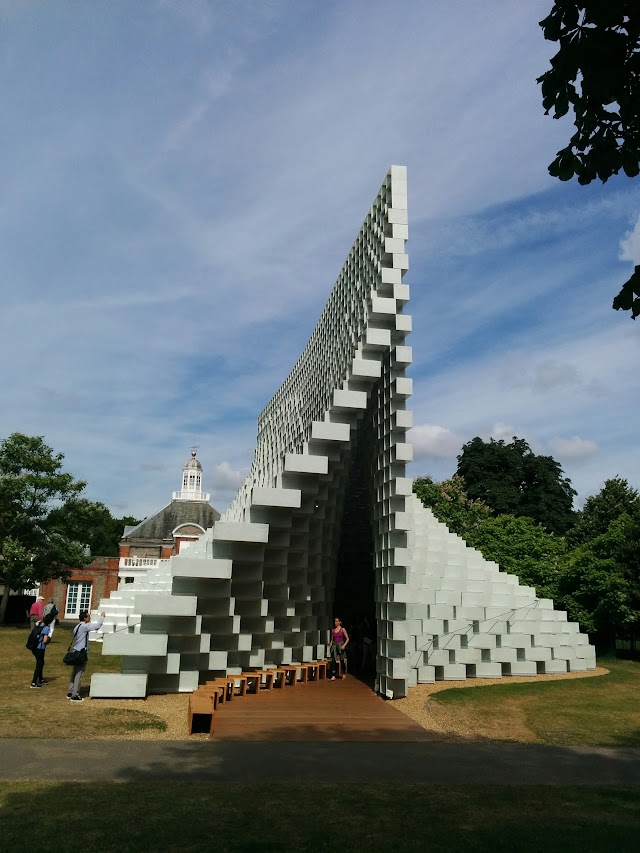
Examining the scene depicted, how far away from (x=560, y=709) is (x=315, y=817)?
26.3ft

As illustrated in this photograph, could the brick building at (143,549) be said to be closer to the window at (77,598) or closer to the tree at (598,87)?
the window at (77,598)

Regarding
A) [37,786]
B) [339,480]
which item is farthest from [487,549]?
[37,786]

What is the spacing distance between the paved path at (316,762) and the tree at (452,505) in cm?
2460

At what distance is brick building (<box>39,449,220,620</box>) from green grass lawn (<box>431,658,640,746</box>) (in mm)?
23609

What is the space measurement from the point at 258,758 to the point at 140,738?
6.12 ft

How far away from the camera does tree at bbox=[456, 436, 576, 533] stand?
144ft

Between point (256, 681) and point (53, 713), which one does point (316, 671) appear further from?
point (53, 713)

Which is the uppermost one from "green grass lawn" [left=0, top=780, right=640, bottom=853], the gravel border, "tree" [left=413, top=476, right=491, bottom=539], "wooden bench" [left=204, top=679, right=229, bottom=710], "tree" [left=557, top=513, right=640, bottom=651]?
"tree" [left=413, top=476, right=491, bottom=539]

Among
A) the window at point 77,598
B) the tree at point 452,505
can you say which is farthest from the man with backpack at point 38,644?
the window at point 77,598

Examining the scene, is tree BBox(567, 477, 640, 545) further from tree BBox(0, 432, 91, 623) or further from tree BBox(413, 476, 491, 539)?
tree BBox(0, 432, 91, 623)

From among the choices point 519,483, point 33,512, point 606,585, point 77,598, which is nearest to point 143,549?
point 77,598

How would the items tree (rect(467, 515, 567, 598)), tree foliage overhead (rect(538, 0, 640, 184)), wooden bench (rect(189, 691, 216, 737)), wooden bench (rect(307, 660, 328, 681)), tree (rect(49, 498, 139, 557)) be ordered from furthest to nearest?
tree (rect(49, 498, 139, 557)) < tree (rect(467, 515, 567, 598)) < wooden bench (rect(307, 660, 328, 681)) < wooden bench (rect(189, 691, 216, 737)) < tree foliage overhead (rect(538, 0, 640, 184))

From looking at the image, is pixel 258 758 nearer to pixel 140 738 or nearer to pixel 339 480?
pixel 140 738

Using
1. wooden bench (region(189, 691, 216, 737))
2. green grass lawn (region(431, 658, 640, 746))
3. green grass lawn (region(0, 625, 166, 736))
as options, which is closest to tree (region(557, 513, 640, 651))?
green grass lawn (region(431, 658, 640, 746))
